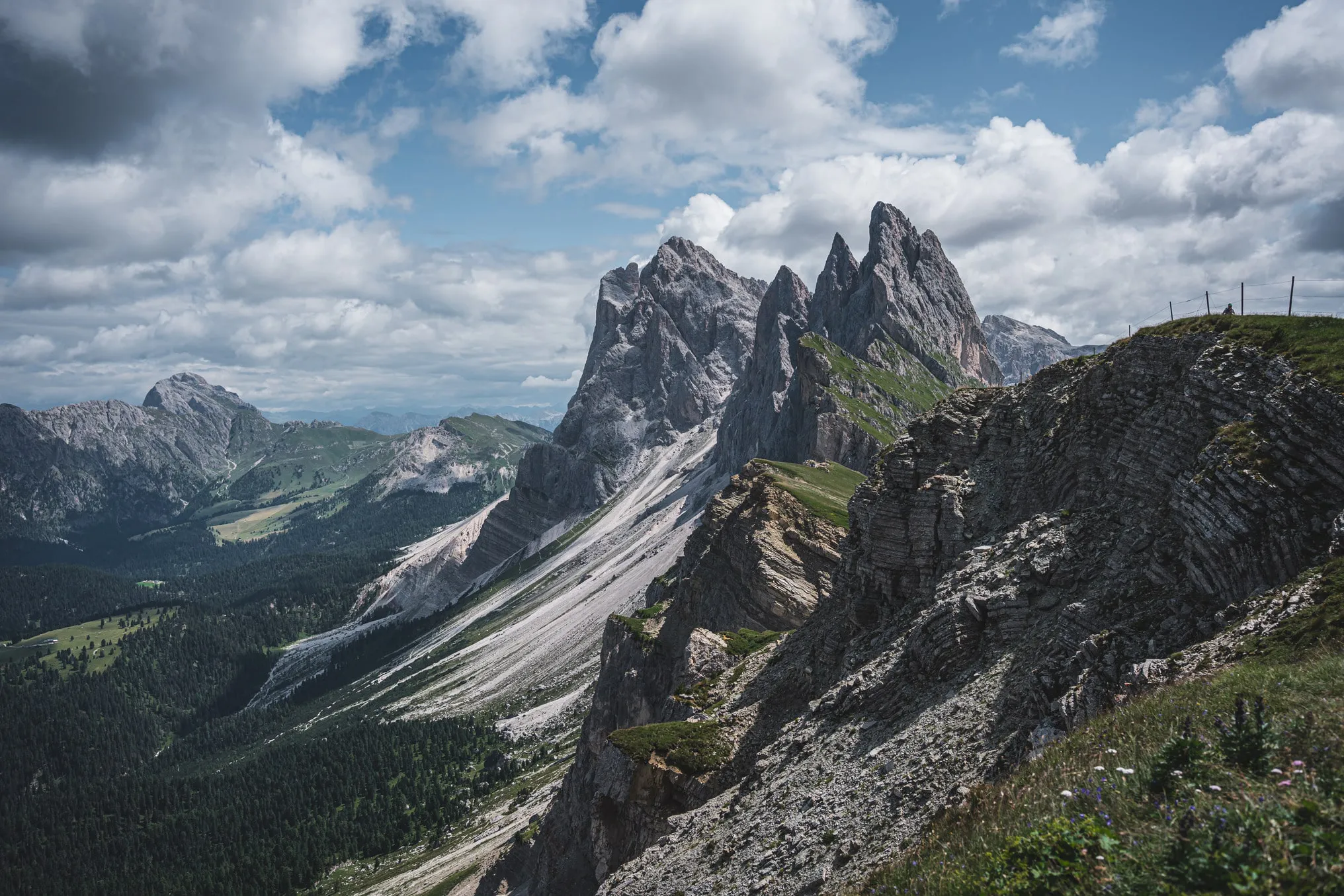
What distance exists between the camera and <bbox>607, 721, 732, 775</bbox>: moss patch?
4078 centimetres

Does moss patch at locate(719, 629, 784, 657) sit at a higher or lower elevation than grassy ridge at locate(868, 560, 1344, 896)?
lower

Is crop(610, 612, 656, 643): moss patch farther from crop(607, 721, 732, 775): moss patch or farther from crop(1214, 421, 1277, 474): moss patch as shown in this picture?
crop(1214, 421, 1277, 474): moss patch

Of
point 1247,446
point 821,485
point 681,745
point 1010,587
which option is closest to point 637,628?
point 681,745

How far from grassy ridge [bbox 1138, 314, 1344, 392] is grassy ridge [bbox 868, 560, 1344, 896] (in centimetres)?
943

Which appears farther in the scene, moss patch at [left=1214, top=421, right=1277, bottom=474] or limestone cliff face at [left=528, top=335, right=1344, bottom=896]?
moss patch at [left=1214, top=421, right=1277, bottom=474]

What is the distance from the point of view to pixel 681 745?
42.2m

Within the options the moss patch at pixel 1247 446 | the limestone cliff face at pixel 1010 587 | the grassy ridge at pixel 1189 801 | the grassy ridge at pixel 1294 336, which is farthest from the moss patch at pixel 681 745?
Result: the grassy ridge at pixel 1294 336

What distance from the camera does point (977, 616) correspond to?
30.4m

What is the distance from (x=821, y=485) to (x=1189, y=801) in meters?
101

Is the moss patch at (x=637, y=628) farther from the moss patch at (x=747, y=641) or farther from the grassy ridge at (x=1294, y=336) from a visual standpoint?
the grassy ridge at (x=1294, y=336)

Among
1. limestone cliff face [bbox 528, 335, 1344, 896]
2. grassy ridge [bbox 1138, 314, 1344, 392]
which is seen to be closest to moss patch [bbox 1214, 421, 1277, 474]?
limestone cliff face [bbox 528, 335, 1344, 896]

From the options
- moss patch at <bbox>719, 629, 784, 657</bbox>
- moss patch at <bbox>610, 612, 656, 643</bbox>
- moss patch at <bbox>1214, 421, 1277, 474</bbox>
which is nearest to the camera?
moss patch at <bbox>1214, 421, 1277, 474</bbox>

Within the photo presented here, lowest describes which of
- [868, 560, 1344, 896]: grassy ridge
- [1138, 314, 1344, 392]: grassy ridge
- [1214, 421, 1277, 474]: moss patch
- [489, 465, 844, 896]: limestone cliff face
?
[489, 465, 844, 896]: limestone cliff face

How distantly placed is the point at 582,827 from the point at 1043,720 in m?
41.0
